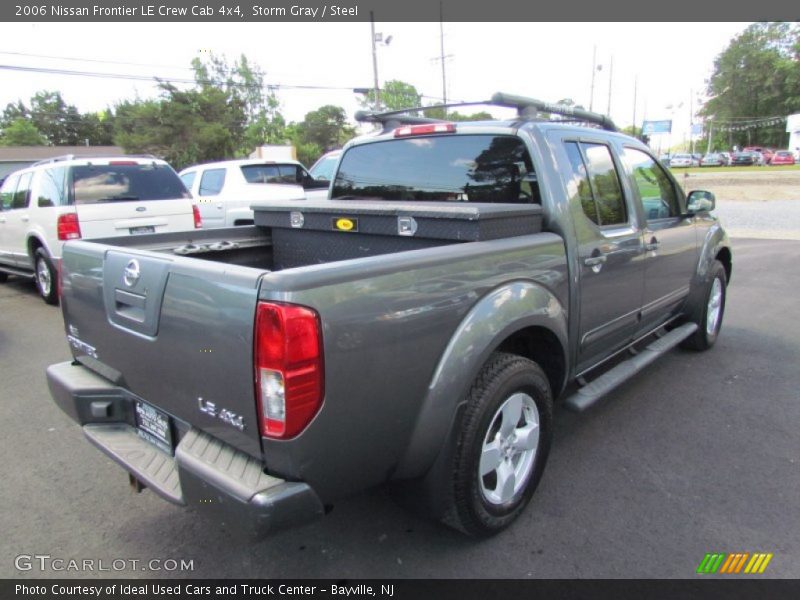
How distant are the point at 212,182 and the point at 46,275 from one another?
3807mm

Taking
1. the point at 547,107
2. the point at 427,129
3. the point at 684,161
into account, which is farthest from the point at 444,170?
the point at 684,161

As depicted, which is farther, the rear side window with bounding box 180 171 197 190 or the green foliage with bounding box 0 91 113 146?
the green foliage with bounding box 0 91 113 146

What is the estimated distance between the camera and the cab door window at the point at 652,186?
3.84 meters

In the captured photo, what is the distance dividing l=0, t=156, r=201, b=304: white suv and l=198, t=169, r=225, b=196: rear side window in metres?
2.67

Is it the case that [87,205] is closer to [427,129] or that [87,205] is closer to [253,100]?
[427,129]

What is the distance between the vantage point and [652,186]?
13.5 feet

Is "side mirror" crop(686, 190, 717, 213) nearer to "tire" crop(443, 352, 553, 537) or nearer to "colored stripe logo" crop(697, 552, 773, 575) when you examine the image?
"tire" crop(443, 352, 553, 537)

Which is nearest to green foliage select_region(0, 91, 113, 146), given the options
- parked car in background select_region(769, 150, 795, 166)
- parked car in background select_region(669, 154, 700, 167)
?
parked car in background select_region(669, 154, 700, 167)

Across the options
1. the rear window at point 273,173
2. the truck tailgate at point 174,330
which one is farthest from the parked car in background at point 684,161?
the truck tailgate at point 174,330

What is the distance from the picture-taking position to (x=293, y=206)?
338 centimetres

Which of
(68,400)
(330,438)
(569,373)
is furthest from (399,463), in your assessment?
(68,400)

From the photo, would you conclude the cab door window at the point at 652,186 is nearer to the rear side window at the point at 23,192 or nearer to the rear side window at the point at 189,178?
the rear side window at the point at 23,192

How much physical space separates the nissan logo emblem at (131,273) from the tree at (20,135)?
8058 centimetres

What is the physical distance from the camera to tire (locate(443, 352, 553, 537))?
233 centimetres
